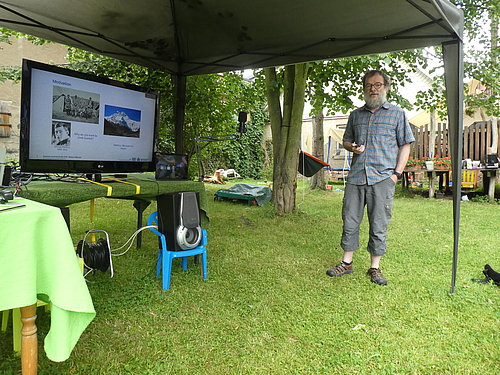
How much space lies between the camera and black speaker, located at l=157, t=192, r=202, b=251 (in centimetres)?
257

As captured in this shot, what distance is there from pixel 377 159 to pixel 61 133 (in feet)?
7.82

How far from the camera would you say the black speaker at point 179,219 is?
8.42 ft

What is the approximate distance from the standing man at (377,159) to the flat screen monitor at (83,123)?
1793mm

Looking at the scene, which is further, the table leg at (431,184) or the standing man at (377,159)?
the table leg at (431,184)

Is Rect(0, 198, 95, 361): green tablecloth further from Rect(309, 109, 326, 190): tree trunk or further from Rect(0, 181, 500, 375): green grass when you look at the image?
Rect(309, 109, 326, 190): tree trunk

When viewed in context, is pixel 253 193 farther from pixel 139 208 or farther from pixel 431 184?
pixel 431 184

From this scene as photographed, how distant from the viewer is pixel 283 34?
3.31m

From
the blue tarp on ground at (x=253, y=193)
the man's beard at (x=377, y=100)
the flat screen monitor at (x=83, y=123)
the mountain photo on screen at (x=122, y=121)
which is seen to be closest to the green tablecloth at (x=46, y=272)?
the flat screen monitor at (x=83, y=123)

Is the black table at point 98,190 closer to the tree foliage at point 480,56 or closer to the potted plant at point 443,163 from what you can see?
the tree foliage at point 480,56

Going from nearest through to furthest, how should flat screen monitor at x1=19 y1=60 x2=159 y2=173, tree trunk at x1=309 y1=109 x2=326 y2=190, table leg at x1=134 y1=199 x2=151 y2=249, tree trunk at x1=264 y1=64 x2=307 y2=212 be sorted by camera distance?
1. flat screen monitor at x1=19 y1=60 x2=159 y2=173
2. table leg at x1=134 y1=199 x2=151 y2=249
3. tree trunk at x1=264 y1=64 x2=307 y2=212
4. tree trunk at x1=309 y1=109 x2=326 y2=190

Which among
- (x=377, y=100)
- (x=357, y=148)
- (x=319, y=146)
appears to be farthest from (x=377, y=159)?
(x=319, y=146)

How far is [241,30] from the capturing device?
3373 mm

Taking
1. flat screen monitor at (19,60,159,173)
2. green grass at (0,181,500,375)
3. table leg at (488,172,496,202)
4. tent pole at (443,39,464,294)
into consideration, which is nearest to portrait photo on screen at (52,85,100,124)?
flat screen monitor at (19,60,159,173)

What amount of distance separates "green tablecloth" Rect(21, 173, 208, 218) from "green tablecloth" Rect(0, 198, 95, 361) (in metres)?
0.71
